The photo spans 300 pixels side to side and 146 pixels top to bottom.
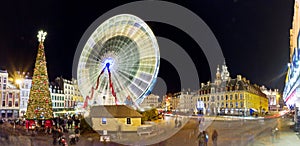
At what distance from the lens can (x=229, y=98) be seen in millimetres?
73625

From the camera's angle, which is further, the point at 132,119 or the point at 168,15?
the point at 168,15

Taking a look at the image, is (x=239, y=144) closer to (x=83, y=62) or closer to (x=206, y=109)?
(x=83, y=62)

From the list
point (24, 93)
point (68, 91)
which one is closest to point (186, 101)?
point (68, 91)

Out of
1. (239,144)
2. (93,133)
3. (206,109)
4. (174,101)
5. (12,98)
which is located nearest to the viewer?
(239,144)

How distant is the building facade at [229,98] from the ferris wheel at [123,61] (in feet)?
122

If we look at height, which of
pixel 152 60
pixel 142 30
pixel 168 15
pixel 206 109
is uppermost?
pixel 168 15

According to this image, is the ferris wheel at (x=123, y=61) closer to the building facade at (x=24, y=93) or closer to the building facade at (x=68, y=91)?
the building facade at (x=24, y=93)

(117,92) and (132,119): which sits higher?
(117,92)

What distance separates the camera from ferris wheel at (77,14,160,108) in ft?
113

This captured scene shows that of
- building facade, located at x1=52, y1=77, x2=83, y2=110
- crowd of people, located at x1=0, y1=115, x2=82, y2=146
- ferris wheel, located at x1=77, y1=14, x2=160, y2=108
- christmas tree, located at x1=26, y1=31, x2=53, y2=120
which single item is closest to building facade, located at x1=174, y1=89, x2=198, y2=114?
building facade, located at x1=52, y1=77, x2=83, y2=110

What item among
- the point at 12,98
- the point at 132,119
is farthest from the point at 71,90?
the point at 132,119

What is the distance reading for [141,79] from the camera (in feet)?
114

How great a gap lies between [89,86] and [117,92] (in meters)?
4.95

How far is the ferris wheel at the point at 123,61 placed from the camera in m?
34.5
